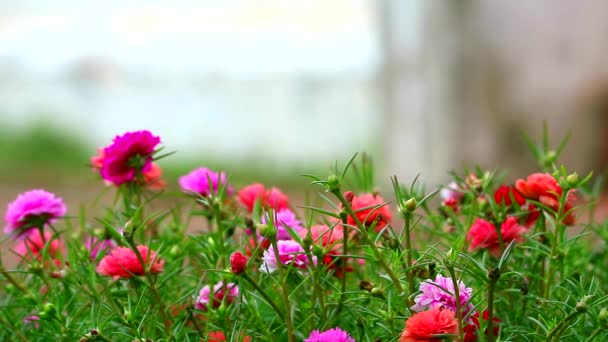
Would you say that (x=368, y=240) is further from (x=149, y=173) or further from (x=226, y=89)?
(x=226, y=89)

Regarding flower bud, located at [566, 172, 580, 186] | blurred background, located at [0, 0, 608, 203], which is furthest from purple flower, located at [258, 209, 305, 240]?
blurred background, located at [0, 0, 608, 203]

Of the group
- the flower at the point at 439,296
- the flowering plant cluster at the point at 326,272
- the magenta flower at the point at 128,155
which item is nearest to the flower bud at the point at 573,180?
the flowering plant cluster at the point at 326,272

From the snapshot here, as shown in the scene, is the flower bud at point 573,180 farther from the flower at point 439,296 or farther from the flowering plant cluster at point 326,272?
the flower at point 439,296

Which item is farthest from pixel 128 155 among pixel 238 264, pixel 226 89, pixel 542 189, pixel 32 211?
pixel 226 89

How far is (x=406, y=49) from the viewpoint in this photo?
384cm

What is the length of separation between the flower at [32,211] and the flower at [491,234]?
37cm

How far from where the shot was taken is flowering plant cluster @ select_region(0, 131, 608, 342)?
0.66 metres

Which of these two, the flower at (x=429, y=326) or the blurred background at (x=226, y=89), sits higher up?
the flower at (x=429, y=326)

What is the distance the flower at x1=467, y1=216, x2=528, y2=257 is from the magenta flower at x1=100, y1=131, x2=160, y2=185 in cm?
27

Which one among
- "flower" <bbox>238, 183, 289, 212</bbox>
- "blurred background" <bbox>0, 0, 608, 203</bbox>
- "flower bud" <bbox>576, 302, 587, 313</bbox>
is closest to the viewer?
"flower bud" <bbox>576, 302, 587, 313</bbox>

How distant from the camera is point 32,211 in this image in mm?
885

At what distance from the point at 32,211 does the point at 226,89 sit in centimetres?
434

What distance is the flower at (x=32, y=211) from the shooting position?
0.89 metres

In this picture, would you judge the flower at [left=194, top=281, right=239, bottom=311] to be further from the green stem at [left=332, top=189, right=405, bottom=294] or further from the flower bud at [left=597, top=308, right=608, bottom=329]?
the flower bud at [left=597, top=308, right=608, bottom=329]
